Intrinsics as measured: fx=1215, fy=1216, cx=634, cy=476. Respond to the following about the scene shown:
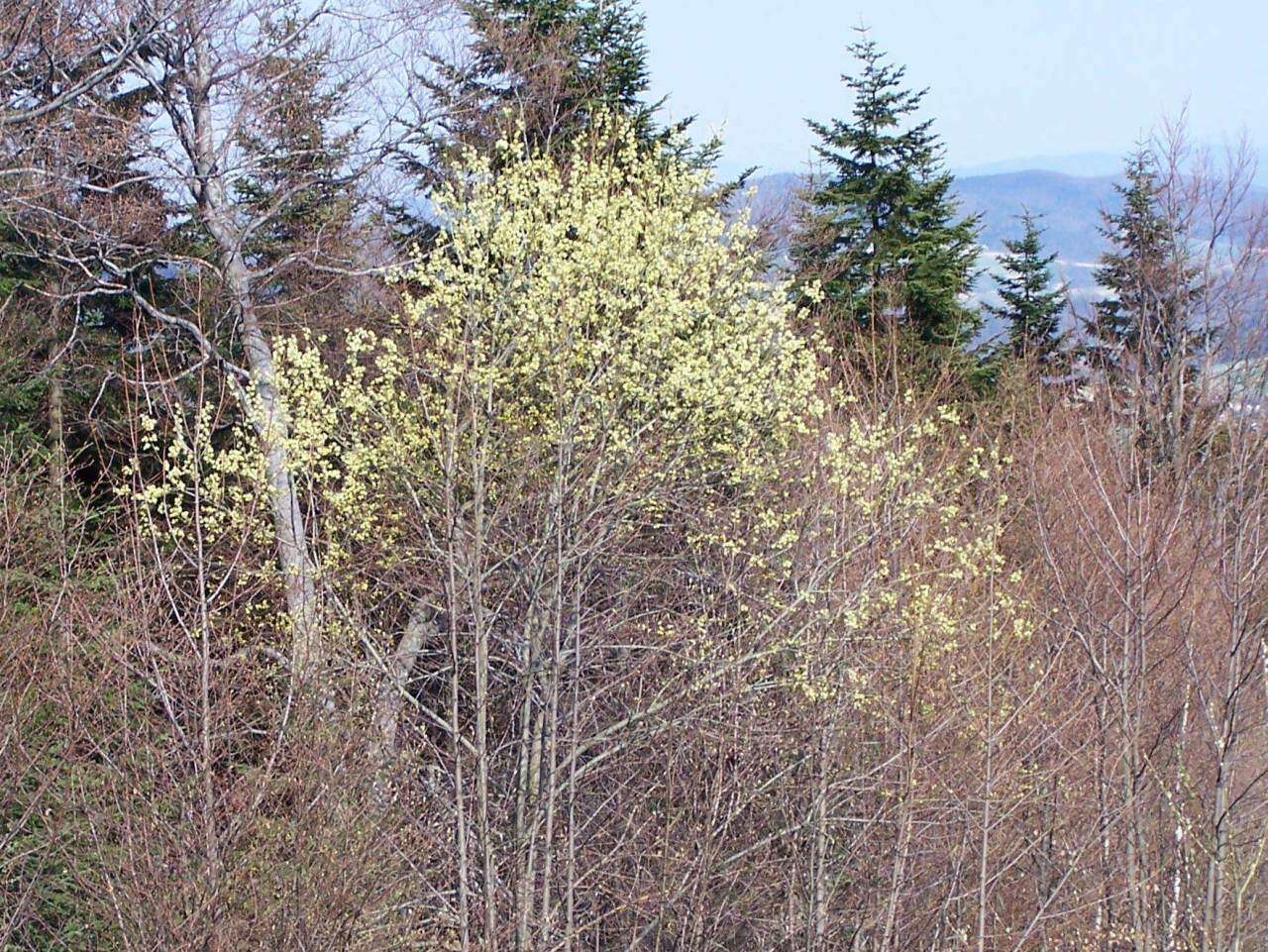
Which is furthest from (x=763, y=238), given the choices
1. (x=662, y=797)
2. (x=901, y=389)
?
(x=662, y=797)

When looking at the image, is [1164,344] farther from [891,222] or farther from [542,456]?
[891,222]

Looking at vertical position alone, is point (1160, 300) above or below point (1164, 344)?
above

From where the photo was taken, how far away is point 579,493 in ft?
33.3

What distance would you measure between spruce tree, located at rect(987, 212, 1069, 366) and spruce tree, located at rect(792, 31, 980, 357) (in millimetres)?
3915

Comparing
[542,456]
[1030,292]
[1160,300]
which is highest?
[1030,292]

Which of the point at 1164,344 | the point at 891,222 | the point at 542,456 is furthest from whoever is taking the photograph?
the point at 891,222

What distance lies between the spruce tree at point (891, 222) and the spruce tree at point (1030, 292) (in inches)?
154

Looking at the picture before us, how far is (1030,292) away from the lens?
2994 cm

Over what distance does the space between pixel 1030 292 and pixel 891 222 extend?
6325 millimetres

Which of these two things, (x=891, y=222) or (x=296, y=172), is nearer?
(x=296, y=172)

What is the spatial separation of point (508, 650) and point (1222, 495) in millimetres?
6271

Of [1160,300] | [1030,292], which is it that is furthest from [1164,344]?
[1030,292]

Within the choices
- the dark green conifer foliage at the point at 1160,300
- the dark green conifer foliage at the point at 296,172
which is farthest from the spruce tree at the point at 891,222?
the dark green conifer foliage at the point at 296,172

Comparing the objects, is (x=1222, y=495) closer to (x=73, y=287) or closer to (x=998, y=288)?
(x=73, y=287)
